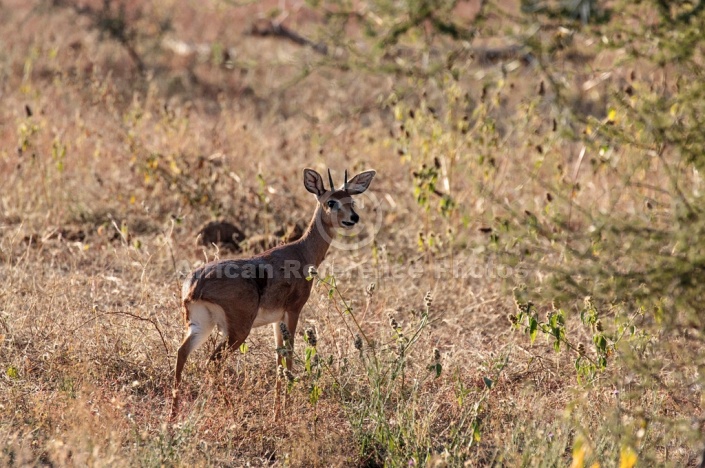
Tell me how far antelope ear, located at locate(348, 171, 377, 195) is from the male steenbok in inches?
7.0

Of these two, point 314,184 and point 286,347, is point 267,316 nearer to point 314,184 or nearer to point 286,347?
point 286,347

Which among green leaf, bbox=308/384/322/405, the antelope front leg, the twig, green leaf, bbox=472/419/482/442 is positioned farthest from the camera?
the twig

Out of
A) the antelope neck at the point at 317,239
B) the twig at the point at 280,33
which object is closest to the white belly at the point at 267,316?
the antelope neck at the point at 317,239

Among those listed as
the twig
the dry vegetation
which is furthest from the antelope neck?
the twig

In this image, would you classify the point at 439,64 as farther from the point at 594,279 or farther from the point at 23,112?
the point at 23,112

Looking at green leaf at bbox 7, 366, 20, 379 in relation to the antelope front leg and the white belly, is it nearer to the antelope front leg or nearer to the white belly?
the white belly

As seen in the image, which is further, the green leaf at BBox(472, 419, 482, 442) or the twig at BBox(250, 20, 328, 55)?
the twig at BBox(250, 20, 328, 55)

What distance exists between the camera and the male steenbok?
5.64 m

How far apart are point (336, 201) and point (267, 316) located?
1060mm

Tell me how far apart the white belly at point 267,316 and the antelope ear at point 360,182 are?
1182mm

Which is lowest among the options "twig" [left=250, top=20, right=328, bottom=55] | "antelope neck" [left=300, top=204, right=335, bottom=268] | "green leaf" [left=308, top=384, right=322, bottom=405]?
"green leaf" [left=308, top=384, right=322, bottom=405]

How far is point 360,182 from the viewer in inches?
276

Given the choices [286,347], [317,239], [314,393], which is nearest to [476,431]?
[314,393]

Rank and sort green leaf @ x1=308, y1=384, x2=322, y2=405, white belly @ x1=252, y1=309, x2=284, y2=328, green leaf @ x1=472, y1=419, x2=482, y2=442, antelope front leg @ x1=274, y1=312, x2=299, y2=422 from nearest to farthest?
green leaf @ x1=472, y1=419, x2=482, y2=442 → green leaf @ x1=308, y1=384, x2=322, y2=405 → antelope front leg @ x1=274, y1=312, x2=299, y2=422 → white belly @ x1=252, y1=309, x2=284, y2=328
